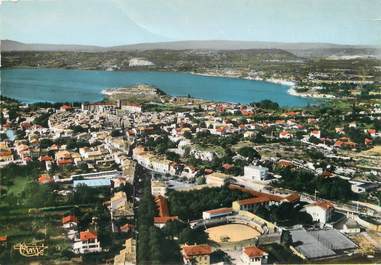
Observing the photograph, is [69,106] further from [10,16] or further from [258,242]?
[258,242]

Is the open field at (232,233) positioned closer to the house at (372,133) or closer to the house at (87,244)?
the house at (87,244)

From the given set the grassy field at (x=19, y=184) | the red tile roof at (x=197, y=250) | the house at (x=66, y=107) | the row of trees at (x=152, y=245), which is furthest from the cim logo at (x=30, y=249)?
the house at (x=66, y=107)

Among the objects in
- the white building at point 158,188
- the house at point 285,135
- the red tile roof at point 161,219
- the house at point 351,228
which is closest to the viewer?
the red tile roof at point 161,219

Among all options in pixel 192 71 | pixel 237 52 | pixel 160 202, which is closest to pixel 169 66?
pixel 192 71

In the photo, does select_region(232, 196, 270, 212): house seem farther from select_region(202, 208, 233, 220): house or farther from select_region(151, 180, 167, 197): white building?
select_region(151, 180, 167, 197): white building

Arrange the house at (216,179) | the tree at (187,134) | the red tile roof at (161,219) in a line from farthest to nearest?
1. the tree at (187,134)
2. the house at (216,179)
3. the red tile roof at (161,219)

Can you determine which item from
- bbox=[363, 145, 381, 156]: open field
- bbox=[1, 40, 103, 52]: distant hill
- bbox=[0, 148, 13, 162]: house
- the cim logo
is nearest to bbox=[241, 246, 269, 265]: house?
the cim logo

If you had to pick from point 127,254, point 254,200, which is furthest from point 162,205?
point 254,200
